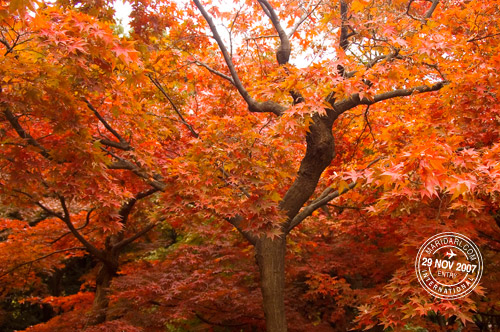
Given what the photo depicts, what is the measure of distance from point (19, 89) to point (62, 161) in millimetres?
853

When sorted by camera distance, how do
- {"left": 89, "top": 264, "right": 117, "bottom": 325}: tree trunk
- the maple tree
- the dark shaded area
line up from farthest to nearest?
the dark shaded area
{"left": 89, "top": 264, "right": 117, "bottom": 325}: tree trunk
the maple tree

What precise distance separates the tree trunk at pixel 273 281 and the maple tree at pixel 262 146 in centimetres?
2

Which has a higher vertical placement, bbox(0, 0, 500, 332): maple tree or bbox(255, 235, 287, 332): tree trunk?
bbox(0, 0, 500, 332): maple tree

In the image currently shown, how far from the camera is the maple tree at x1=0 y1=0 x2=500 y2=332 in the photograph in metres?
3.06

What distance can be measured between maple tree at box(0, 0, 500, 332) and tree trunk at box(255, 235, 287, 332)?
0.02 meters

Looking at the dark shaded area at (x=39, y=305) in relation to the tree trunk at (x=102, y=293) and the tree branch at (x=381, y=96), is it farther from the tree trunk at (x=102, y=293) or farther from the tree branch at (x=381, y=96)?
the tree branch at (x=381, y=96)

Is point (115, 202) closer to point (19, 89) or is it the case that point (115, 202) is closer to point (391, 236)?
point (19, 89)

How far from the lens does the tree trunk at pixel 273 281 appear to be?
4430 mm

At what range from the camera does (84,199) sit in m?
4.03

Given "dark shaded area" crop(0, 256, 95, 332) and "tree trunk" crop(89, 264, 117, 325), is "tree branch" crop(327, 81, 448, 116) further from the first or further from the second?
"dark shaded area" crop(0, 256, 95, 332)

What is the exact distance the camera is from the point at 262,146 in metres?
4.33

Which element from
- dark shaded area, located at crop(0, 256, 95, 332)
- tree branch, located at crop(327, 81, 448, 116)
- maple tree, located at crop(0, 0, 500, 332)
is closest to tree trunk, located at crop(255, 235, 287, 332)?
maple tree, located at crop(0, 0, 500, 332)

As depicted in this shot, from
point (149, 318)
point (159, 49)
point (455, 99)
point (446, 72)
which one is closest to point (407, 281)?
point (455, 99)

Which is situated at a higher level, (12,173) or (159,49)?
(159,49)
